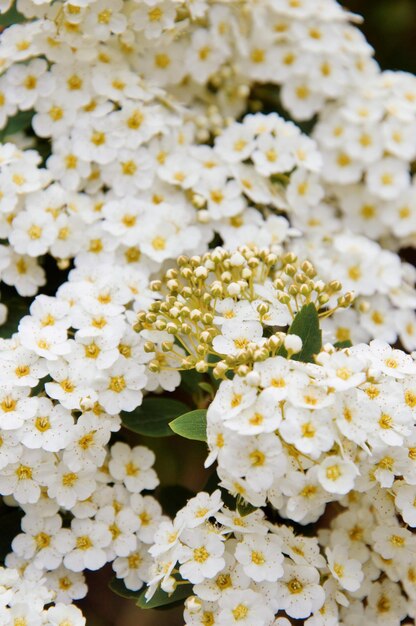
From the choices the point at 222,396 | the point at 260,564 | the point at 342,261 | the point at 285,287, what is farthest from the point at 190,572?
the point at 342,261

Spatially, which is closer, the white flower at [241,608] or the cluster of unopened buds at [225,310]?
the white flower at [241,608]

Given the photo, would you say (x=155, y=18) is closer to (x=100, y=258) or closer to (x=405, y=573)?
(x=100, y=258)

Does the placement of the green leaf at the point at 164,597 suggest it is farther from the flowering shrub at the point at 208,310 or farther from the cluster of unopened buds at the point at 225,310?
the cluster of unopened buds at the point at 225,310

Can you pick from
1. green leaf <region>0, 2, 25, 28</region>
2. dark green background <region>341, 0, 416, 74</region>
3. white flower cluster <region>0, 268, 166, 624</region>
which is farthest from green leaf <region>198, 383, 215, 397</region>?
dark green background <region>341, 0, 416, 74</region>

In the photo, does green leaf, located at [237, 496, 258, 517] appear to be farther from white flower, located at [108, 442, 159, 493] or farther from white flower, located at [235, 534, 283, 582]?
white flower, located at [108, 442, 159, 493]

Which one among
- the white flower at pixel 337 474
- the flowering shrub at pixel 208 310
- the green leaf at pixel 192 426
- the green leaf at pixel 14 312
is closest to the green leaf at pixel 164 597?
the flowering shrub at pixel 208 310
